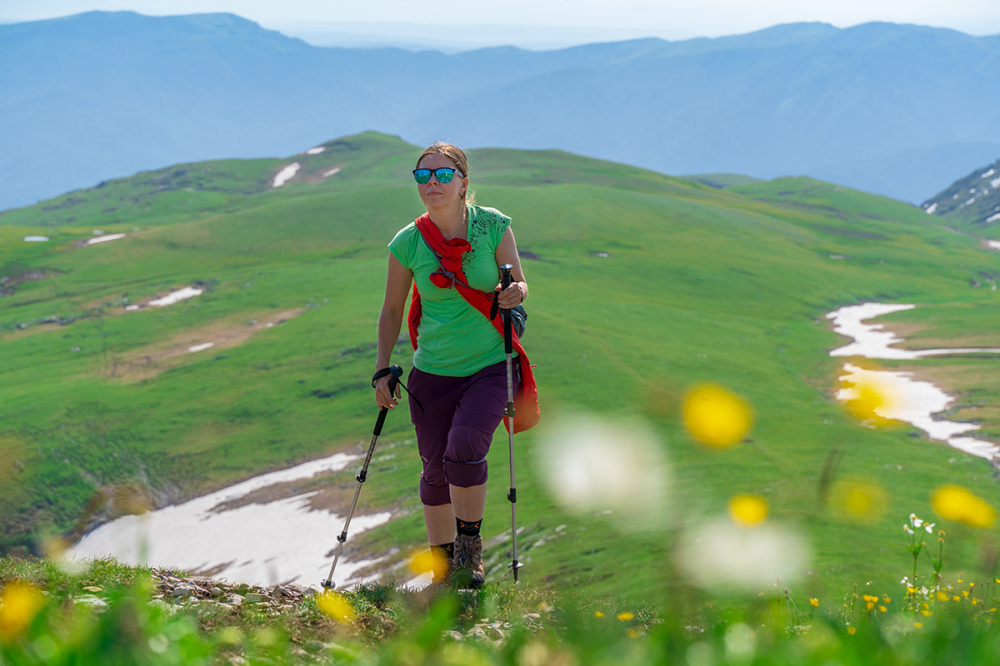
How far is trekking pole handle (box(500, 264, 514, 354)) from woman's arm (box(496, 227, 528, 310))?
0.06 meters

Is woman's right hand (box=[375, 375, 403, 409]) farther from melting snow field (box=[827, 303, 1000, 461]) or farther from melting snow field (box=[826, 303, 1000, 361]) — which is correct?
melting snow field (box=[826, 303, 1000, 361])

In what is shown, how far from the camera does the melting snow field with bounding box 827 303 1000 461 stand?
49.9 m

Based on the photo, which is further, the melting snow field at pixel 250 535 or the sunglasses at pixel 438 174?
the melting snow field at pixel 250 535

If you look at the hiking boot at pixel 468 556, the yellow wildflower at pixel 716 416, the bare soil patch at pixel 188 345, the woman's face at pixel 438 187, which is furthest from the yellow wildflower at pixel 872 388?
the bare soil patch at pixel 188 345

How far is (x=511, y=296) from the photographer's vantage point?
7730mm

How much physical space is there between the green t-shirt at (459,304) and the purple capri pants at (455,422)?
0.13 m

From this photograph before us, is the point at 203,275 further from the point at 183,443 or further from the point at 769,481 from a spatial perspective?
the point at 769,481

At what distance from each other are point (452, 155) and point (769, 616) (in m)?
5.31

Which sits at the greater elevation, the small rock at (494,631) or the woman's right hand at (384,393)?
the woman's right hand at (384,393)

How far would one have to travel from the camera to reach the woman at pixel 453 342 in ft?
25.6

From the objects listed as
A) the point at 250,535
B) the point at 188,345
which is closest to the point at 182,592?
the point at 250,535

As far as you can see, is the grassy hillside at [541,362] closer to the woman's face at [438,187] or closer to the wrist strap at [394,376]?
the woman's face at [438,187]

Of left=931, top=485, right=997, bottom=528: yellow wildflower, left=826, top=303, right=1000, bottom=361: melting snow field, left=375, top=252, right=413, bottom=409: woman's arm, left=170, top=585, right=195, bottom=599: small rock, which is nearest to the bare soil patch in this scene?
left=826, top=303, right=1000, bottom=361: melting snow field

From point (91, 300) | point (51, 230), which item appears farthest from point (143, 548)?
point (51, 230)
